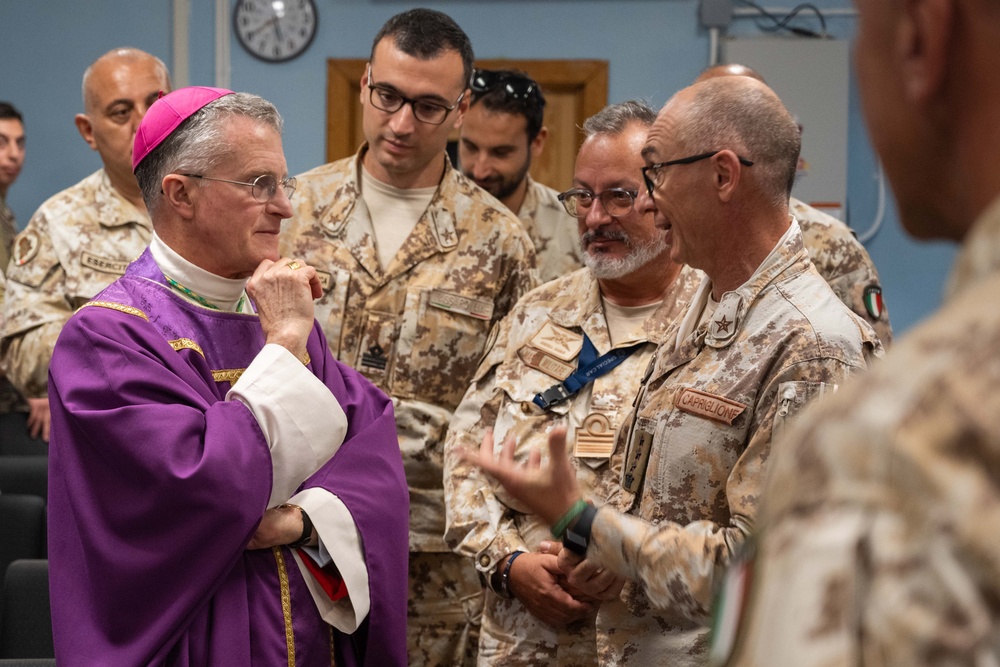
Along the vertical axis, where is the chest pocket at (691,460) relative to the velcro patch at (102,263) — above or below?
above

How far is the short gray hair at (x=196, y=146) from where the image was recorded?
2010mm

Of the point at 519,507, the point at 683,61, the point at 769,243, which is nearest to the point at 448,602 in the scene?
the point at 519,507

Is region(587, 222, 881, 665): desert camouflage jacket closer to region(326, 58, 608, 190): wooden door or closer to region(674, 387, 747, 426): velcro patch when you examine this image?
region(674, 387, 747, 426): velcro patch

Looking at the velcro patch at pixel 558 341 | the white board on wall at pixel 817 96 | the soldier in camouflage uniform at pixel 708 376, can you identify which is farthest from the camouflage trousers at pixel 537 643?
the white board on wall at pixel 817 96

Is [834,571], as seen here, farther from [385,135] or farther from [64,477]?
[385,135]

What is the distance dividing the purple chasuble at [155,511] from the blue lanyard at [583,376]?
0.72 m

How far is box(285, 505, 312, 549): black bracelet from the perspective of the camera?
1.91 metres

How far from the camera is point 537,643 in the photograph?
7.60 feet

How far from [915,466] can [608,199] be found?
6.46 feet

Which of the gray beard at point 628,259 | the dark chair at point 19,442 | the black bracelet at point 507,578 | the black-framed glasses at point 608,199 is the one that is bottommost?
the dark chair at point 19,442

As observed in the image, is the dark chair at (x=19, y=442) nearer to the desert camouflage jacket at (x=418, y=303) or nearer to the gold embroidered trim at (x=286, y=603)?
the desert camouflage jacket at (x=418, y=303)

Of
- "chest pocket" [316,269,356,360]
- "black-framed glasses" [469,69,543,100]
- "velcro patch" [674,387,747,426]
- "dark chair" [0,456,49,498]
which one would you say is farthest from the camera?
"black-framed glasses" [469,69,543,100]

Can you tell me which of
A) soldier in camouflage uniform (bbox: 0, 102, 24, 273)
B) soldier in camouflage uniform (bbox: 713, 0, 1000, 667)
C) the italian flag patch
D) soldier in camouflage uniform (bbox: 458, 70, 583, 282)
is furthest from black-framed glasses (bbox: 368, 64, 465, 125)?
soldier in camouflage uniform (bbox: 0, 102, 24, 273)

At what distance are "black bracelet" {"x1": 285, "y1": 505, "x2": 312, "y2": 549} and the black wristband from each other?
0.49 meters
